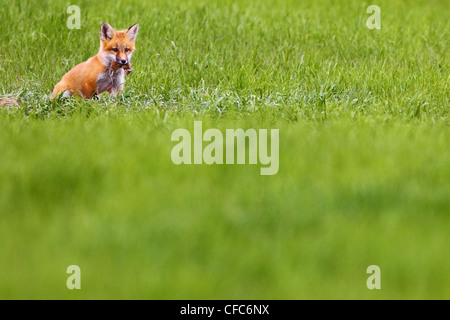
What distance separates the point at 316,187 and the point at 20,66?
18.9 feet

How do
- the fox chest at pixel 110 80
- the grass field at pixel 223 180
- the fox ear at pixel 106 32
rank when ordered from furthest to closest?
the fox chest at pixel 110 80 → the fox ear at pixel 106 32 → the grass field at pixel 223 180

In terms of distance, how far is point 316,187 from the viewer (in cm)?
507

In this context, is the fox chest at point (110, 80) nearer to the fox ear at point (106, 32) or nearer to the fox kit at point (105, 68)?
the fox kit at point (105, 68)

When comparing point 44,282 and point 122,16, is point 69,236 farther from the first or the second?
point 122,16

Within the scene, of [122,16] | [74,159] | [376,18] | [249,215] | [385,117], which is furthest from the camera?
[376,18]

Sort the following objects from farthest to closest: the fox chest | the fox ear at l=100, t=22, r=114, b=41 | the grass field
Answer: the fox chest → the fox ear at l=100, t=22, r=114, b=41 → the grass field

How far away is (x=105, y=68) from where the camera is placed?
757 centimetres

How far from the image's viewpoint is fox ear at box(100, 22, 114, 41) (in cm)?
743

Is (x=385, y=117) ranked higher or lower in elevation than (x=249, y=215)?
higher

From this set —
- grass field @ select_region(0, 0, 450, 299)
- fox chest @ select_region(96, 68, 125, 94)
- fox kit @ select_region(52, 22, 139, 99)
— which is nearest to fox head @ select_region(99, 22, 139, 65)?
fox kit @ select_region(52, 22, 139, 99)

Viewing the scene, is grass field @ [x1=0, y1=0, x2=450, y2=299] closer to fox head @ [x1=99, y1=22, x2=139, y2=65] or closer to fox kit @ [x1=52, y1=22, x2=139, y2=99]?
fox kit @ [x1=52, y1=22, x2=139, y2=99]

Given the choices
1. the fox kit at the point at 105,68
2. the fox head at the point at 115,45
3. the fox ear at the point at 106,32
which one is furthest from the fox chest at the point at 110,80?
the fox ear at the point at 106,32

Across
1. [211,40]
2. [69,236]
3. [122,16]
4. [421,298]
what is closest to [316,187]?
[421,298]

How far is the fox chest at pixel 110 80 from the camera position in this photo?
7637 millimetres
